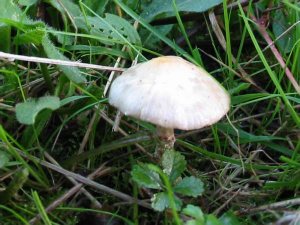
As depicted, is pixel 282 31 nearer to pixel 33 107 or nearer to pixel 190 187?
pixel 190 187

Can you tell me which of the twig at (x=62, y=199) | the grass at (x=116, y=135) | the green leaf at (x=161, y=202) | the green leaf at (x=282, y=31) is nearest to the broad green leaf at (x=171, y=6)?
the grass at (x=116, y=135)

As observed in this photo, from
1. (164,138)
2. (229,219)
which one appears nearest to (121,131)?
(164,138)

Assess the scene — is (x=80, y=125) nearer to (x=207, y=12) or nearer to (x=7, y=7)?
(x=7, y=7)

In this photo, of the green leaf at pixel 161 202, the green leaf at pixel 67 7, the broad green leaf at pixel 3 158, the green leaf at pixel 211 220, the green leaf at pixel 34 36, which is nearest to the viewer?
the green leaf at pixel 211 220

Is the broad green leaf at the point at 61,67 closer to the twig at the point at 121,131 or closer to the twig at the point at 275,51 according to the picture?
the twig at the point at 121,131

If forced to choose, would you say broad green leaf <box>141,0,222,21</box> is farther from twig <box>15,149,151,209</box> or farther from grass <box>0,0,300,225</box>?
twig <box>15,149,151,209</box>

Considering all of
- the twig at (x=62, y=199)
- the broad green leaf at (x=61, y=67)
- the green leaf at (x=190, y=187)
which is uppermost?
the broad green leaf at (x=61, y=67)

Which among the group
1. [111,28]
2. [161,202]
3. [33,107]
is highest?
[111,28]
